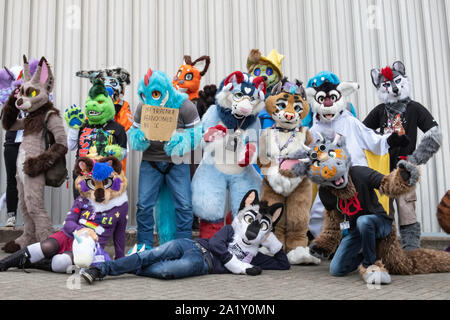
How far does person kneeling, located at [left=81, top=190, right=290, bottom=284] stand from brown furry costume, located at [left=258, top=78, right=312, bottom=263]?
0.45 meters

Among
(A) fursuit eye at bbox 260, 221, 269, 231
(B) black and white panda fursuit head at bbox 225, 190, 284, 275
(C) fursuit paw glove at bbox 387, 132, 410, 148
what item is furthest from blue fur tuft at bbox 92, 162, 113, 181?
(C) fursuit paw glove at bbox 387, 132, 410, 148

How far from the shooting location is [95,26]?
6.95 m

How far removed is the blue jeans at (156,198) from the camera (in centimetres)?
446

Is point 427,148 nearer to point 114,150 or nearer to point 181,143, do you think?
point 181,143

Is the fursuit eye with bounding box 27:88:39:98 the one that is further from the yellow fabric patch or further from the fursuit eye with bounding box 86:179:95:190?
the yellow fabric patch

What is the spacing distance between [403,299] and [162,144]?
274 centimetres

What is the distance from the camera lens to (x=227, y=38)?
6867 millimetres

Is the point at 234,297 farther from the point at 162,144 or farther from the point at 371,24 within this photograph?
the point at 371,24

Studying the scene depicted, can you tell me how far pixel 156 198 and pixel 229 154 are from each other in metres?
0.89

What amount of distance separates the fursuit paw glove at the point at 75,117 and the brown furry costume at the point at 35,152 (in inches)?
5.5

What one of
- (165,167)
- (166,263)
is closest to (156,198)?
(165,167)

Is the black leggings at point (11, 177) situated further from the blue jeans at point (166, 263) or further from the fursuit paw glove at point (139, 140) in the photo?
the blue jeans at point (166, 263)

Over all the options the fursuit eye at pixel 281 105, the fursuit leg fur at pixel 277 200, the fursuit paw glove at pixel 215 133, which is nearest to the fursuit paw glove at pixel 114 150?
the fursuit paw glove at pixel 215 133

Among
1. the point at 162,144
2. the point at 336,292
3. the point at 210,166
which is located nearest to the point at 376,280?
the point at 336,292
